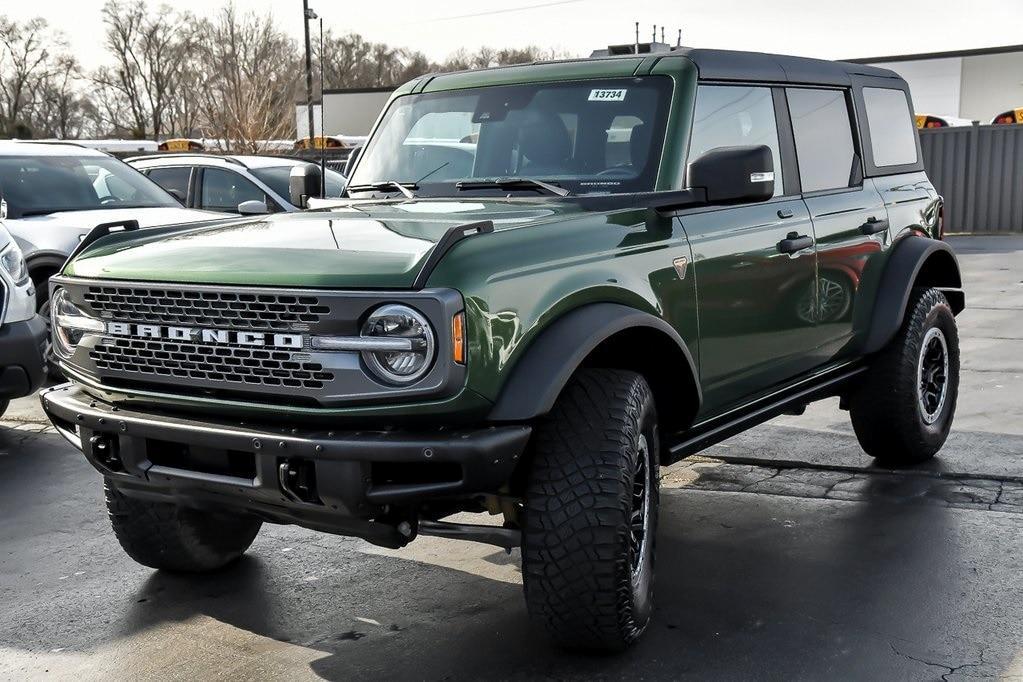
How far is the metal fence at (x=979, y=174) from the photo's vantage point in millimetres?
22109

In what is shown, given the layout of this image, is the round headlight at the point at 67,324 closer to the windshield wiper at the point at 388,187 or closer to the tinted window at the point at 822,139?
the windshield wiper at the point at 388,187

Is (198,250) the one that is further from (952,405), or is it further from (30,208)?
(30,208)

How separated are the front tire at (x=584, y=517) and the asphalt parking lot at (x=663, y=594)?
0.21 meters

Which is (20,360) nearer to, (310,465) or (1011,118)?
(310,465)

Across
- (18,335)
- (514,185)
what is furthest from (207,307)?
(18,335)

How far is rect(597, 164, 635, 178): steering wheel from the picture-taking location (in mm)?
4371

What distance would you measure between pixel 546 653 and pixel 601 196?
155cm

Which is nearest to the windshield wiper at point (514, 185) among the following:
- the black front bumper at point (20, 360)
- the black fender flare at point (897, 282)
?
the black fender flare at point (897, 282)

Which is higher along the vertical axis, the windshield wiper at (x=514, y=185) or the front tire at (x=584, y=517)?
the windshield wiper at (x=514, y=185)

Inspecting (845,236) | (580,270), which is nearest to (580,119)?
(580,270)

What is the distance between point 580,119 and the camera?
457 cm

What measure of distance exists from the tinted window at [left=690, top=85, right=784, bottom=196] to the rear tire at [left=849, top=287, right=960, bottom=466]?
1.23m

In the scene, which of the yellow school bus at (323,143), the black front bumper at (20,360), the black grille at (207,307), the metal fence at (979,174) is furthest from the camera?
the yellow school bus at (323,143)

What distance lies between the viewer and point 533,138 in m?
4.64
